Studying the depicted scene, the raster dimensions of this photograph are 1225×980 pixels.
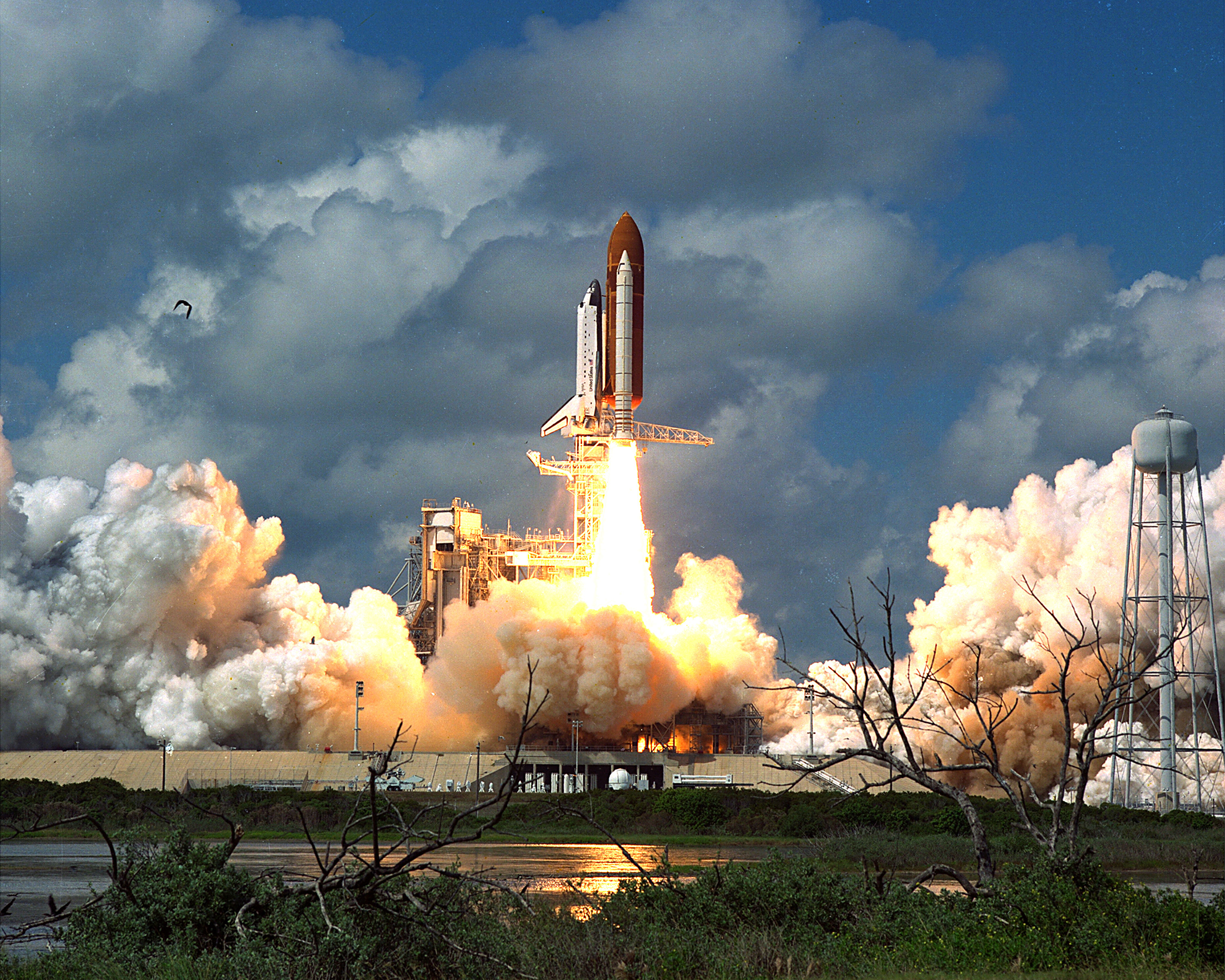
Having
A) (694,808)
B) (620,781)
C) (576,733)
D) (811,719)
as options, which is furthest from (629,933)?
(811,719)

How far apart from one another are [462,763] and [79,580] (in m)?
24.5

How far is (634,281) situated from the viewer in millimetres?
70750

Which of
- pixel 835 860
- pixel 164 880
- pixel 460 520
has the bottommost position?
pixel 835 860

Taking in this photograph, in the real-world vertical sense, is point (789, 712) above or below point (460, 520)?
below

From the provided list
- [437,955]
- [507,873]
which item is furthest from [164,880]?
[507,873]

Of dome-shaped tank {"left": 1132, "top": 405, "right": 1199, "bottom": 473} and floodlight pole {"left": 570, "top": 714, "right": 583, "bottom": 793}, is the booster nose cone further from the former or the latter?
dome-shaped tank {"left": 1132, "top": 405, "right": 1199, "bottom": 473}

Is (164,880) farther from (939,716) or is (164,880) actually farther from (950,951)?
(939,716)

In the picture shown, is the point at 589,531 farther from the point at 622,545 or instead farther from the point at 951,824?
the point at 951,824

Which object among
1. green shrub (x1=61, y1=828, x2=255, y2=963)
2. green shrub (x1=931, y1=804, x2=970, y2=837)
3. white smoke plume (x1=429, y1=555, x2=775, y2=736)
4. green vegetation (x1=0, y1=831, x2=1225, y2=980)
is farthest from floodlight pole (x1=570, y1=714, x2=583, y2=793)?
green shrub (x1=61, y1=828, x2=255, y2=963)

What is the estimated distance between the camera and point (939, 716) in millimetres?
70875

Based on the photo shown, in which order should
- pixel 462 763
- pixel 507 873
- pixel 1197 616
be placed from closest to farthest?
pixel 507 873 < pixel 1197 616 < pixel 462 763

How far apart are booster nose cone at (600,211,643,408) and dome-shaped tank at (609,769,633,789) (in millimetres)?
19524

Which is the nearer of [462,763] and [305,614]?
[462,763]

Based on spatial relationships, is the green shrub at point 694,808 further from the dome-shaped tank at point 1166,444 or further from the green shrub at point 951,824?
the dome-shaped tank at point 1166,444
